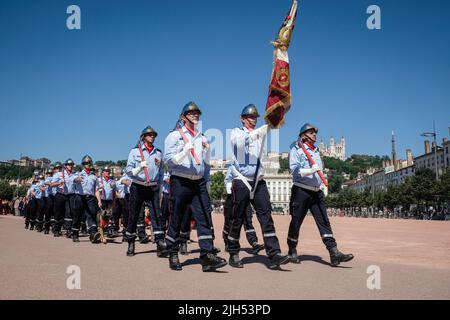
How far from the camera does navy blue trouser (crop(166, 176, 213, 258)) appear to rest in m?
7.22

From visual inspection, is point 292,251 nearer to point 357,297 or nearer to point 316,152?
point 316,152

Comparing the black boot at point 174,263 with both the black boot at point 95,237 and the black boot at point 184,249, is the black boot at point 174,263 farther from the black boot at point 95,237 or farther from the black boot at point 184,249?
the black boot at point 95,237

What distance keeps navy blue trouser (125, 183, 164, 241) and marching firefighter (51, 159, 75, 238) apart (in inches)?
241

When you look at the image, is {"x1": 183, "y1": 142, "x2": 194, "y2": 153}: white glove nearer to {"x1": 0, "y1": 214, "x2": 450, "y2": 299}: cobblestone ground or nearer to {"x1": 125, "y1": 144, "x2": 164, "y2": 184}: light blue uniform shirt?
{"x1": 0, "y1": 214, "x2": 450, "y2": 299}: cobblestone ground

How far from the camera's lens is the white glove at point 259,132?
7.30 m

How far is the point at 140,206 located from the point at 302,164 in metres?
3.71

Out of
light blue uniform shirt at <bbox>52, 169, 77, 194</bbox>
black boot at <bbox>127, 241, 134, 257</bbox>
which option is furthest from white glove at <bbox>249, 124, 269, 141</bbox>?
light blue uniform shirt at <bbox>52, 169, 77, 194</bbox>

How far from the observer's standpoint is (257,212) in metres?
7.56

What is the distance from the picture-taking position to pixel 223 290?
5336 mm

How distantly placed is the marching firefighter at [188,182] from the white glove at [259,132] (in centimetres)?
84

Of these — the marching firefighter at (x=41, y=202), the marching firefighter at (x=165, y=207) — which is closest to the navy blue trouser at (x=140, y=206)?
the marching firefighter at (x=165, y=207)

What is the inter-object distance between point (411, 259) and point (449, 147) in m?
95.5

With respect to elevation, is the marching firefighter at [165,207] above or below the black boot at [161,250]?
above

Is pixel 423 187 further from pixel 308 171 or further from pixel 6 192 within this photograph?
pixel 6 192
